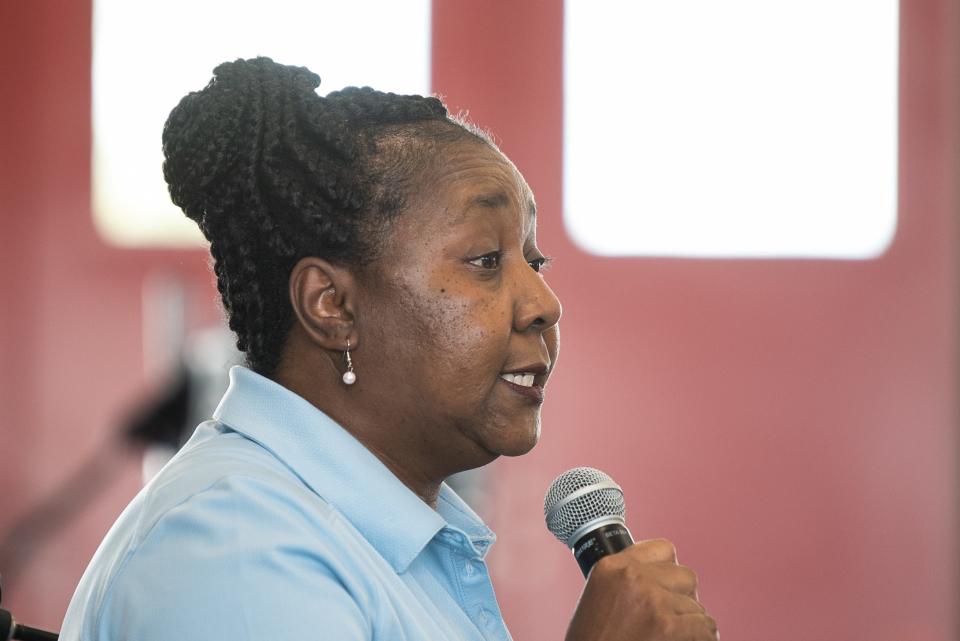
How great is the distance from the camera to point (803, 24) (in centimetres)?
293

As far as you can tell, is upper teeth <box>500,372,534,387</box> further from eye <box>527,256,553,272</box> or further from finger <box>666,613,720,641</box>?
finger <box>666,613,720,641</box>

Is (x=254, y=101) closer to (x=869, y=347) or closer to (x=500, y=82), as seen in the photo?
(x=500, y=82)

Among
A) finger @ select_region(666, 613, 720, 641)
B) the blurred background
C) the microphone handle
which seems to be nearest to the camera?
finger @ select_region(666, 613, 720, 641)

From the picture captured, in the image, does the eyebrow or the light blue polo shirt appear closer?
the light blue polo shirt

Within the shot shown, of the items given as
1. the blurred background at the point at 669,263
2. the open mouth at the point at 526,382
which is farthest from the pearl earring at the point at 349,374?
the blurred background at the point at 669,263

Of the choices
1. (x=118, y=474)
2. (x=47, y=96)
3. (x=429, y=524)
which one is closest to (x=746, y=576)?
(x=118, y=474)

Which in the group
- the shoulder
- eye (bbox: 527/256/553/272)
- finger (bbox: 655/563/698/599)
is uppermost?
eye (bbox: 527/256/553/272)

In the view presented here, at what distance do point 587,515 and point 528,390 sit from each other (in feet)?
0.45

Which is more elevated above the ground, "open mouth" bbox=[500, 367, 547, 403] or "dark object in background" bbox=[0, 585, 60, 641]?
"open mouth" bbox=[500, 367, 547, 403]

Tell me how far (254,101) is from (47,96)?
6.85 feet

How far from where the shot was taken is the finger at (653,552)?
98cm

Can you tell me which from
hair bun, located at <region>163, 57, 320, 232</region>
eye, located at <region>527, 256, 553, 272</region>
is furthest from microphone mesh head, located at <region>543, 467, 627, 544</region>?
hair bun, located at <region>163, 57, 320, 232</region>

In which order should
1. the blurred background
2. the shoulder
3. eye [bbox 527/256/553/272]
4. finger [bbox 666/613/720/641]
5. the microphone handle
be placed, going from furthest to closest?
the blurred background, eye [bbox 527/256/553/272], the microphone handle, finger [bbox 666/613/720/641], the shoulder

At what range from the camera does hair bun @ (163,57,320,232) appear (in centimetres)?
110
